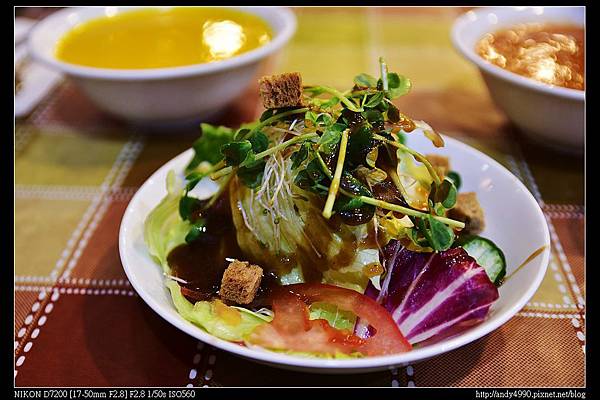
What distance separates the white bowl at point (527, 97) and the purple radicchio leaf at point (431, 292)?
1.03 m

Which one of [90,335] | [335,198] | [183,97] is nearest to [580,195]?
[335,198]

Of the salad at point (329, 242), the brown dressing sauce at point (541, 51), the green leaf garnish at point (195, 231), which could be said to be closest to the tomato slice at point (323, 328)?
the salad at point (329, 242)

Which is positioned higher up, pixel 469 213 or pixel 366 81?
pixel 366 81

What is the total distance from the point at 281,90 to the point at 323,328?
697mm

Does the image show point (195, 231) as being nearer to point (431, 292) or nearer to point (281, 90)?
point (281, 90)

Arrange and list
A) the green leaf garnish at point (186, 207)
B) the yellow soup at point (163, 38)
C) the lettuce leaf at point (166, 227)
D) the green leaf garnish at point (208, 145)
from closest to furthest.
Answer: the lettuce leaf at point (166, 227) → the green leaf garnish at point (186, 207) → the green leaf garnish at point (208, 145) → the yellow soup at point (163, 38)

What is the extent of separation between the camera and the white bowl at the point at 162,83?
2.33m

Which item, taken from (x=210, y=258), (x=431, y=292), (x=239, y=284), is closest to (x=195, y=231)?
(x=210, y=258)

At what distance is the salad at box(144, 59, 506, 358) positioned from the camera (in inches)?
54.4

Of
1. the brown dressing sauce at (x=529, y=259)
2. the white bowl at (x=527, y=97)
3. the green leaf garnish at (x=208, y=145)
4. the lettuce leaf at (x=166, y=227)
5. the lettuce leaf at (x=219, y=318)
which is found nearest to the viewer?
the lettuce leaf at (x=219, y=318)

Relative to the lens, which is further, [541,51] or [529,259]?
[541,51]

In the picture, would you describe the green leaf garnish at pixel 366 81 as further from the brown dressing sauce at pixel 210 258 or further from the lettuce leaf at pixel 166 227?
the lettuce leaf at pixel 166 227

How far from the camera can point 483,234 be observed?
1794mm
